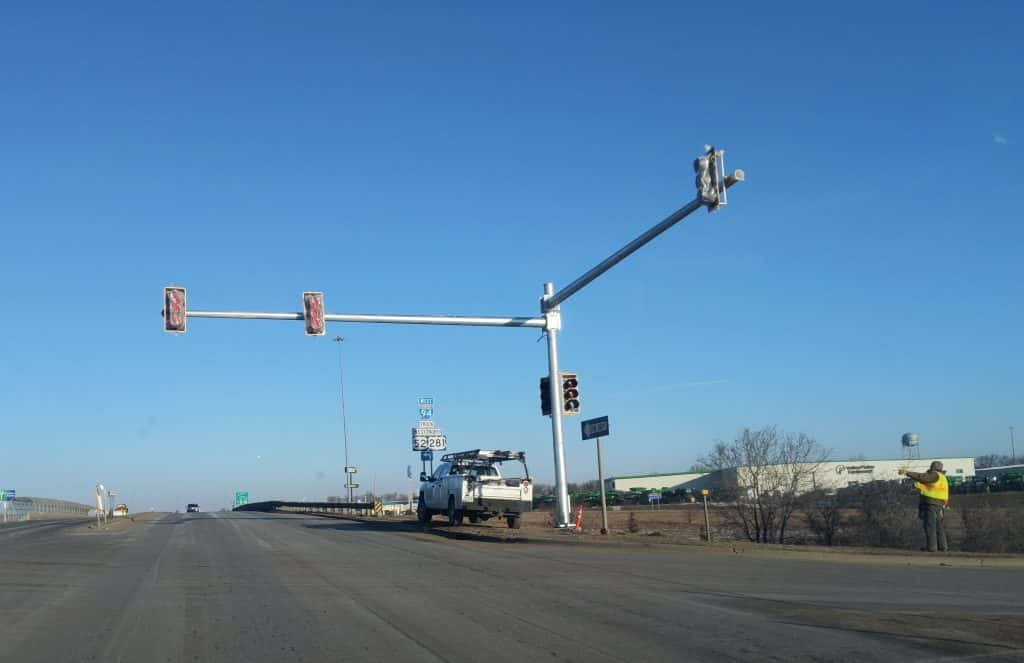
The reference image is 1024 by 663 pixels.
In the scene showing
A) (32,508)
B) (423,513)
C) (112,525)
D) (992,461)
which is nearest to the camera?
(423,513)

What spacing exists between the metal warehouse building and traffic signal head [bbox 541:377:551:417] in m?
16.3

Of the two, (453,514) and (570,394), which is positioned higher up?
(570,394)

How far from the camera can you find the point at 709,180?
1563 centimetres

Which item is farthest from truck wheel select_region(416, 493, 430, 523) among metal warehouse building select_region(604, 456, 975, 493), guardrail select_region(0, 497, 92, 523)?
guardrail select_region(0, 497, 92, 523)

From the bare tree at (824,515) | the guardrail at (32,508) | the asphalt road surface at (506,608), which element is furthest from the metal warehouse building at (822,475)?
the guardrail at (32,508)

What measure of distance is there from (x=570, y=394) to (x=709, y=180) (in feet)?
31.9

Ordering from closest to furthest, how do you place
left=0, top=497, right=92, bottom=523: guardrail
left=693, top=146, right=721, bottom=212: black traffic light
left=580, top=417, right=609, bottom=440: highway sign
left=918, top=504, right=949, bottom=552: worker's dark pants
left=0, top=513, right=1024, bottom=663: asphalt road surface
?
left=0, top=513, right=1024, bottom=663: asphalt road surface → left=693, top=146, right=721, bottom=212: black traffic light → left=918, top=504, right=949, bottom=552: worker's dark pants → left=580, top=417, right=609, bottom=440: highway sign → left=0, top=497, right=92, bottom=523: guardrail

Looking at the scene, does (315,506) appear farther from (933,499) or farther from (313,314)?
(933,499)

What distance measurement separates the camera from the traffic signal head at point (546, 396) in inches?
965

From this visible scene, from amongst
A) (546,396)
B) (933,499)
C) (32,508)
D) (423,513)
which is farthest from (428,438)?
(32,508)

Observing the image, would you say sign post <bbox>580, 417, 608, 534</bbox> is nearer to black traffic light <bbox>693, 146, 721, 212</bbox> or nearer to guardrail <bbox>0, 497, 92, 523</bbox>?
black traffic light <bbox>693, 146, 721, 212</bbox>

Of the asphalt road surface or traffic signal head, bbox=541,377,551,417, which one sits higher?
traffic signal head, bbox=541,377,551,417

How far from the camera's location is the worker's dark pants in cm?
1794

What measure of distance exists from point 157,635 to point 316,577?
502 cm
